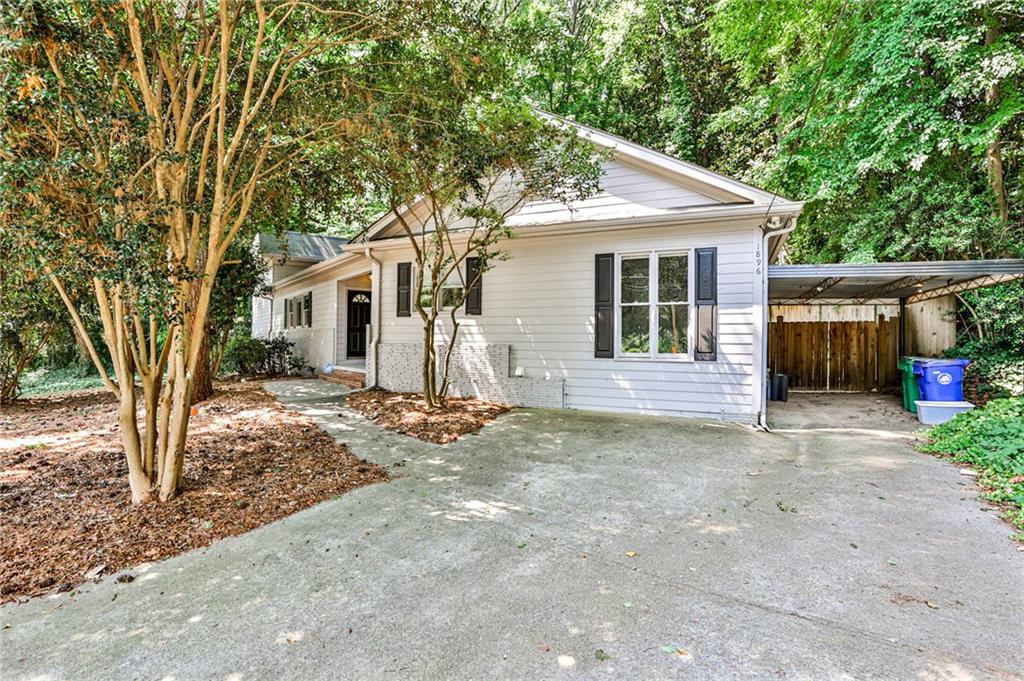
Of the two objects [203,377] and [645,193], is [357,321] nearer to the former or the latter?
[203,377]

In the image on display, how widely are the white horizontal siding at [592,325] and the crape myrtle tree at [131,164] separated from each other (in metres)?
4.37

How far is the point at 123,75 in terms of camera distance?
393cm

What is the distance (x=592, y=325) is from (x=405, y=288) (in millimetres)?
4027

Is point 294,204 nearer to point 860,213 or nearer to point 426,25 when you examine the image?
point 426,25

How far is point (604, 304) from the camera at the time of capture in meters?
7.93

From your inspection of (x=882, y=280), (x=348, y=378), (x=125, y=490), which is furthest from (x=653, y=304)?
(x=348, y=378)

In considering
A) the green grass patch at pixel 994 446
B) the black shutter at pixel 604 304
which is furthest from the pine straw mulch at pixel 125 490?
the green grass patch at pixel 994 446

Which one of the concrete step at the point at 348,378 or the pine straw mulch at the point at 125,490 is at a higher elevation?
the concrete step at the point at 348,378

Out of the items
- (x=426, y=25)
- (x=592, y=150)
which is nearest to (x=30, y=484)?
(x=426, y=25)

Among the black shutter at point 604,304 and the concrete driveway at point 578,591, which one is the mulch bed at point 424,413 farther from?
the black shutter at point 604,304

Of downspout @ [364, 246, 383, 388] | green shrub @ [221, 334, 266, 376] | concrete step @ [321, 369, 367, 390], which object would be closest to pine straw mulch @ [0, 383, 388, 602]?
downspout @ [364, 246, 383, 388]

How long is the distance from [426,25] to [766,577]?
5556 millimetres

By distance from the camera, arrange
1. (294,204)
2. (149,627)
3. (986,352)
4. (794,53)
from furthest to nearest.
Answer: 1. (794,53)
2. (986,352)
3. (294,204)
4. (149,627)

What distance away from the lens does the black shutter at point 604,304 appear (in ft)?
25.9
